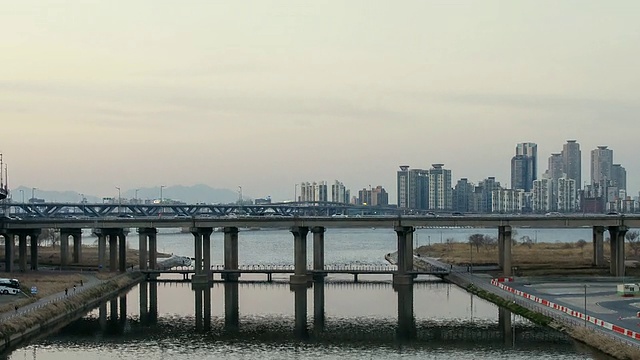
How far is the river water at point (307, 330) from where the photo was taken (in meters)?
50.4

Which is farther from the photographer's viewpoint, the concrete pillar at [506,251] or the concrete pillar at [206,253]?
the concrete pillar at [206,253]

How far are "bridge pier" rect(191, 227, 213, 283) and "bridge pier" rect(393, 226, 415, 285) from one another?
2091 cm

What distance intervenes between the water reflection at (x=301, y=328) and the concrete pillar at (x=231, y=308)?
9 cm

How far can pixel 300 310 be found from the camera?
231 ft

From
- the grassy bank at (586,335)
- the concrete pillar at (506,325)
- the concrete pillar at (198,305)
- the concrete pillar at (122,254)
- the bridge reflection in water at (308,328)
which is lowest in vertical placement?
the concrete pillar at (198,305)

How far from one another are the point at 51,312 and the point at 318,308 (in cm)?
2219

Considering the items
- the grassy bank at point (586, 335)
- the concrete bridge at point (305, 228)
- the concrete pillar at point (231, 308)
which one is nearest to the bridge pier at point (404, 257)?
the concrete bridge at point (305, 228)

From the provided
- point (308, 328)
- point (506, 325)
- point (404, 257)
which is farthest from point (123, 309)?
point (404, 257)

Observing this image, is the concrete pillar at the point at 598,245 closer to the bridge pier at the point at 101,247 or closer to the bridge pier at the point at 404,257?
the bridge pier at the point at 404,257

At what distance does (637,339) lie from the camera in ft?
153

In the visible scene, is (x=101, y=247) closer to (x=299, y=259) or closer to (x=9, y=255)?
(x=9, y=255)

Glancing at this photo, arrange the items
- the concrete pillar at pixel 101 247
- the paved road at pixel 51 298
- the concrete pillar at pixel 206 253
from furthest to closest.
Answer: the concrete pillar at pixel 101 247
the concrete pillar at pixel 206 253
the paved road at pixel 51 298

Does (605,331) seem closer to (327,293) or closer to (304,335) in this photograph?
(304,335)

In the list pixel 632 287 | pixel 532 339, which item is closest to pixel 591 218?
pixel 632 287
